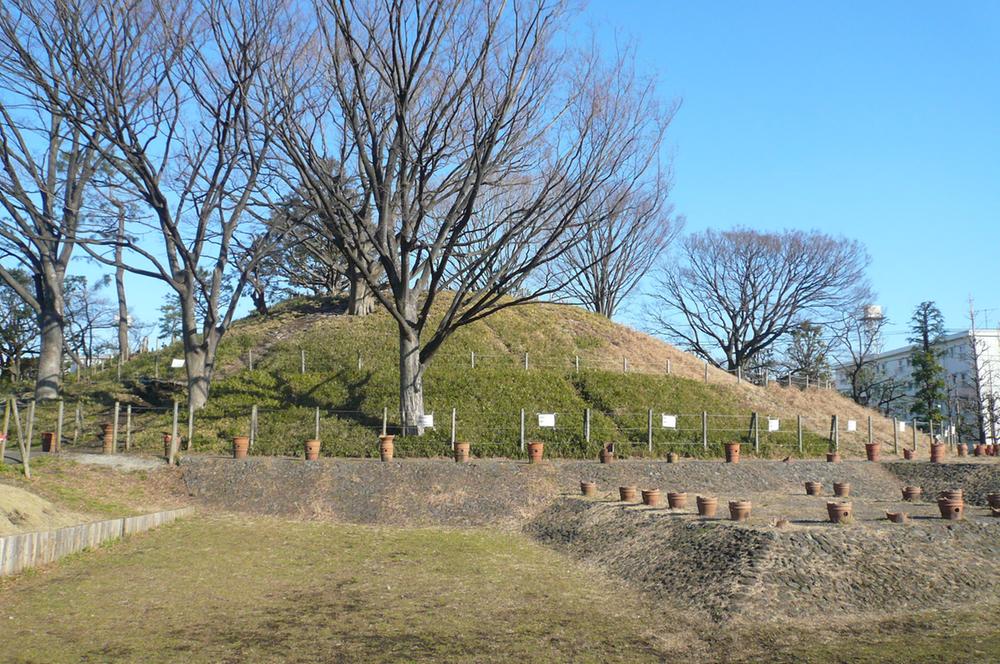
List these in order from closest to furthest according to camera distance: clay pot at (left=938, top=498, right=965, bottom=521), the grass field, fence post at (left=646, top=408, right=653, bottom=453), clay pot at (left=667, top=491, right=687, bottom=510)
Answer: the grass field < clay pot at (left=938, top=498, right=965, bottom=521) < clay pot at (left=667, top=491, right=687, bottom=510) < fence post at (left=646, top=408, right=653, bottom=453)

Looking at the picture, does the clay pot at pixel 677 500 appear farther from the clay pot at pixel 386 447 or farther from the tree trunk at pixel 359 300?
the tree trunk at pixel 359 300

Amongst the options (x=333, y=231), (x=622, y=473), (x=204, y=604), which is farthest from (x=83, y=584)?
(x=622, y=473)

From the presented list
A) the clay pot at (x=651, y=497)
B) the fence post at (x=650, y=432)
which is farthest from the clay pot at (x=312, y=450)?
the fence post at (x=650, y=432)

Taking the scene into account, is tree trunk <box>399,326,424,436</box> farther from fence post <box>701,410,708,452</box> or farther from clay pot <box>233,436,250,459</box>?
fence post <box>701,410,708,452</box>

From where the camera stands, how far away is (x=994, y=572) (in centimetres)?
1026

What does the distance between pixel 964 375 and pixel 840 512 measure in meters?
56.3

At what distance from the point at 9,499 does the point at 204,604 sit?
421 cm

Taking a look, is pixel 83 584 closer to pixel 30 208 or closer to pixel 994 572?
pixel 994 572

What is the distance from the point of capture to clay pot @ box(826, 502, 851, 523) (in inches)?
463

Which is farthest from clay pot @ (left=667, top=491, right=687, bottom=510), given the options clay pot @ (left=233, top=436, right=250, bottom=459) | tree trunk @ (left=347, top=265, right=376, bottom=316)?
tree trunk @ (left=347, top=265, right=376, bottom=316)

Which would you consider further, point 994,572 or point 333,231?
point 333,231

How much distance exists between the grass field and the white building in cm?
3774

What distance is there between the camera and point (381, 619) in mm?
8586

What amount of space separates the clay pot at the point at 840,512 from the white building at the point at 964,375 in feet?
111
